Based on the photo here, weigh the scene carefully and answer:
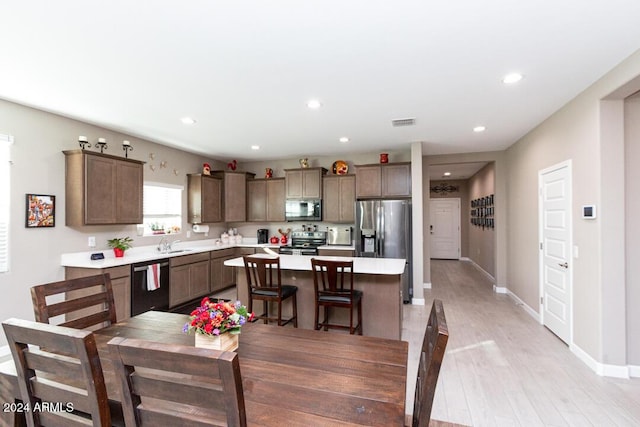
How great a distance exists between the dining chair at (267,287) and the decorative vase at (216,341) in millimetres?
1587

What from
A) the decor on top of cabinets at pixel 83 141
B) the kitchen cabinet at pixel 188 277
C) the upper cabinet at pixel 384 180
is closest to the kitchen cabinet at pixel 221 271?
the kitchen cabinet at pixel 188 277

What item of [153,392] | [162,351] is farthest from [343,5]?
[153,392]

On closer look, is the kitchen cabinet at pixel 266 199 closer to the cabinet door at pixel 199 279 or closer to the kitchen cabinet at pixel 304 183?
the kitchen cabinet at pixel 304 183

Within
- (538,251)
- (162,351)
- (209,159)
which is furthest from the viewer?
(209,159)

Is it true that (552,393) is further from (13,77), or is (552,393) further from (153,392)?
(13,77)

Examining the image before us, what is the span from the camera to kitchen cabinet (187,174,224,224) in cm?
557

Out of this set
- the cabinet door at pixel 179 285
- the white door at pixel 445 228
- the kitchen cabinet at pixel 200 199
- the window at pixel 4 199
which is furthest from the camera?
the white door at pixel 445 228

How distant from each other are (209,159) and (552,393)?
20.7ft

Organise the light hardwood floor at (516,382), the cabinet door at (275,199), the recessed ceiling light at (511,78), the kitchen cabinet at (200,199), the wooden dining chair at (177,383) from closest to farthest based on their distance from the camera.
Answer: the wooden dining chair at (177,383) < the light hardwood floor at (516,382) < the recessed ceiling light at (511,78) < the kitchen cabinet at (200,199) < the cabinet door at (275,199)

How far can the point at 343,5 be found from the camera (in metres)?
1.74

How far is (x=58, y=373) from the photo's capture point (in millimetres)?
1065

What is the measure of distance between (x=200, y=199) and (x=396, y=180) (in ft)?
11.9

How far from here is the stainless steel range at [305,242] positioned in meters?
5.65

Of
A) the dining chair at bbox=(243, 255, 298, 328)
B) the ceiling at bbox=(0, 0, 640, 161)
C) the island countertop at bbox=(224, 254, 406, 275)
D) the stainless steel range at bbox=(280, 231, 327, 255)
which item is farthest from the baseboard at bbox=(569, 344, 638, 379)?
the stainless steel range at bbox=(280, 231, 327, 255)
